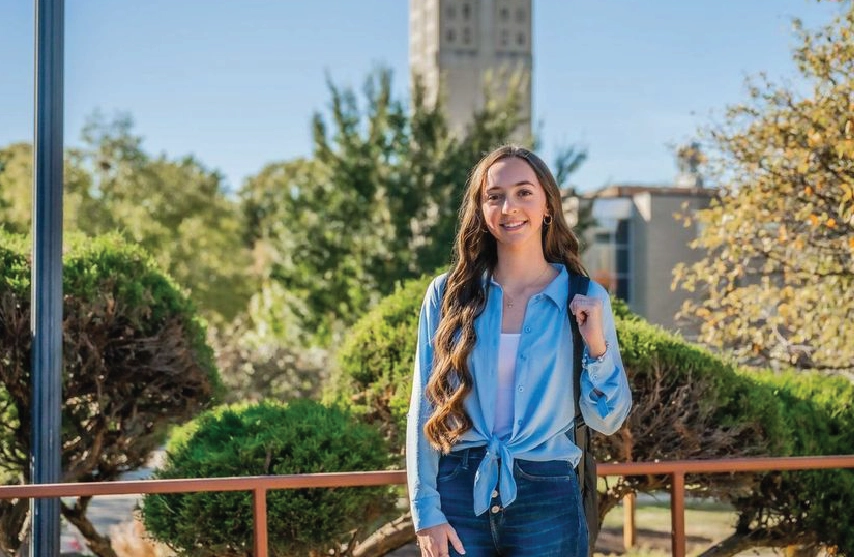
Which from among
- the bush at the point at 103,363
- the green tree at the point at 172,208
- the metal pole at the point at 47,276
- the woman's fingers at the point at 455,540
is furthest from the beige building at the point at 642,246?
the woman's fingers at the point at 455,540

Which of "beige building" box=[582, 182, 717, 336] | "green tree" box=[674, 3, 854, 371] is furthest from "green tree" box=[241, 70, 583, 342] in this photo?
"beige building" box=[582, 182, 717, 336]

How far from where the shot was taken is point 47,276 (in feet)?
14.7

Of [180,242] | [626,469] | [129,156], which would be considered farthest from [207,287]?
[626,469]

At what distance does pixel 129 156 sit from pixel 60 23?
26.5 meters

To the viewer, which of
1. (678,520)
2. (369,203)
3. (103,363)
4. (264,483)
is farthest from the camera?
(369,203)

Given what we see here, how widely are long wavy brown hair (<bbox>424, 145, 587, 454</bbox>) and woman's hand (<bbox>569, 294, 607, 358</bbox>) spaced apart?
0.23m

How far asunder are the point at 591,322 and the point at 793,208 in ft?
18.4

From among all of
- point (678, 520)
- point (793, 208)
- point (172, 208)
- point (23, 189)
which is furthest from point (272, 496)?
point (172, 208)

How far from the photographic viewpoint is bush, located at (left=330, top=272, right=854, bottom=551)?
5492 mm

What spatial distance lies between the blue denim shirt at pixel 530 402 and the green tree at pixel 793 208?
471cm

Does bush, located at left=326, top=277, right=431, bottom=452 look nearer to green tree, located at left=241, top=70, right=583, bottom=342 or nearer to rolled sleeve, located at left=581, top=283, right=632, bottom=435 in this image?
rolled sleeve, located at left=581, top=283, right=632, bottom=435

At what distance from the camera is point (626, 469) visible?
12.9ft

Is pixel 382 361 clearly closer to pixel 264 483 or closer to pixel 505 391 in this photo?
pixel 264 483

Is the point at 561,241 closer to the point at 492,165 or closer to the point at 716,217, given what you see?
the point at 492,165
